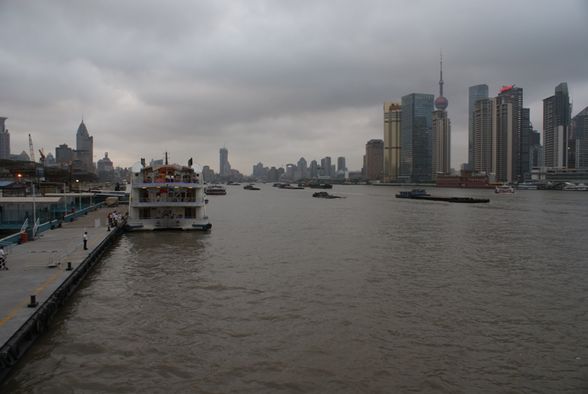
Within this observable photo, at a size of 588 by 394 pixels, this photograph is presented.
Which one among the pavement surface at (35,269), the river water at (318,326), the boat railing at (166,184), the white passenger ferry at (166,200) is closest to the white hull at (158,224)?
the white passenger ferry at (166,200)

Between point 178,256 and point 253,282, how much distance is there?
1125 cm

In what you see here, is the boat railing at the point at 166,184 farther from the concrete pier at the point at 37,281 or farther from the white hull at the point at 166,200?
the concrete pier at the point at 37,281

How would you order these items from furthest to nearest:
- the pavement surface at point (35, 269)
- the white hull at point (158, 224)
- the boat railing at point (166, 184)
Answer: the white hull at point (158, 224), the boat railing at point (166, 184), the pavement surface at point (35, 269)

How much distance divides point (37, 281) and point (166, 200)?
94.7 ft

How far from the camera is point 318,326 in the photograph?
63.3ft

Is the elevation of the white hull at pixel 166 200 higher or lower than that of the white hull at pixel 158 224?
higher

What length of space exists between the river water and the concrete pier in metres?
0.83

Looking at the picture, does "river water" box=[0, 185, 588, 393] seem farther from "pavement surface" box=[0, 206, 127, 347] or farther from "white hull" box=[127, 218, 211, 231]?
"white hull" box=[127, 218, 211, 231]

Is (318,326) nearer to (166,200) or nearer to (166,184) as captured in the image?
(166,184)

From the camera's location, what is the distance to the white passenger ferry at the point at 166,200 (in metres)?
48.2

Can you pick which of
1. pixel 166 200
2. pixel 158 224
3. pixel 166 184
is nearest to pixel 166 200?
pixel 166 200

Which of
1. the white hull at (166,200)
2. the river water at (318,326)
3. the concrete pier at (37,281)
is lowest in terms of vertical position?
the river water at (318,326)

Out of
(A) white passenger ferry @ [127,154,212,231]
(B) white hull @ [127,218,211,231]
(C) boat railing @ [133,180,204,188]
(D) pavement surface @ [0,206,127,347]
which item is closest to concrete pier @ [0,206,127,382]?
(D) pavement surface @ [0,206,127,347]

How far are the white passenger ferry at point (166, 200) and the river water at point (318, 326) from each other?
11.0 metres
